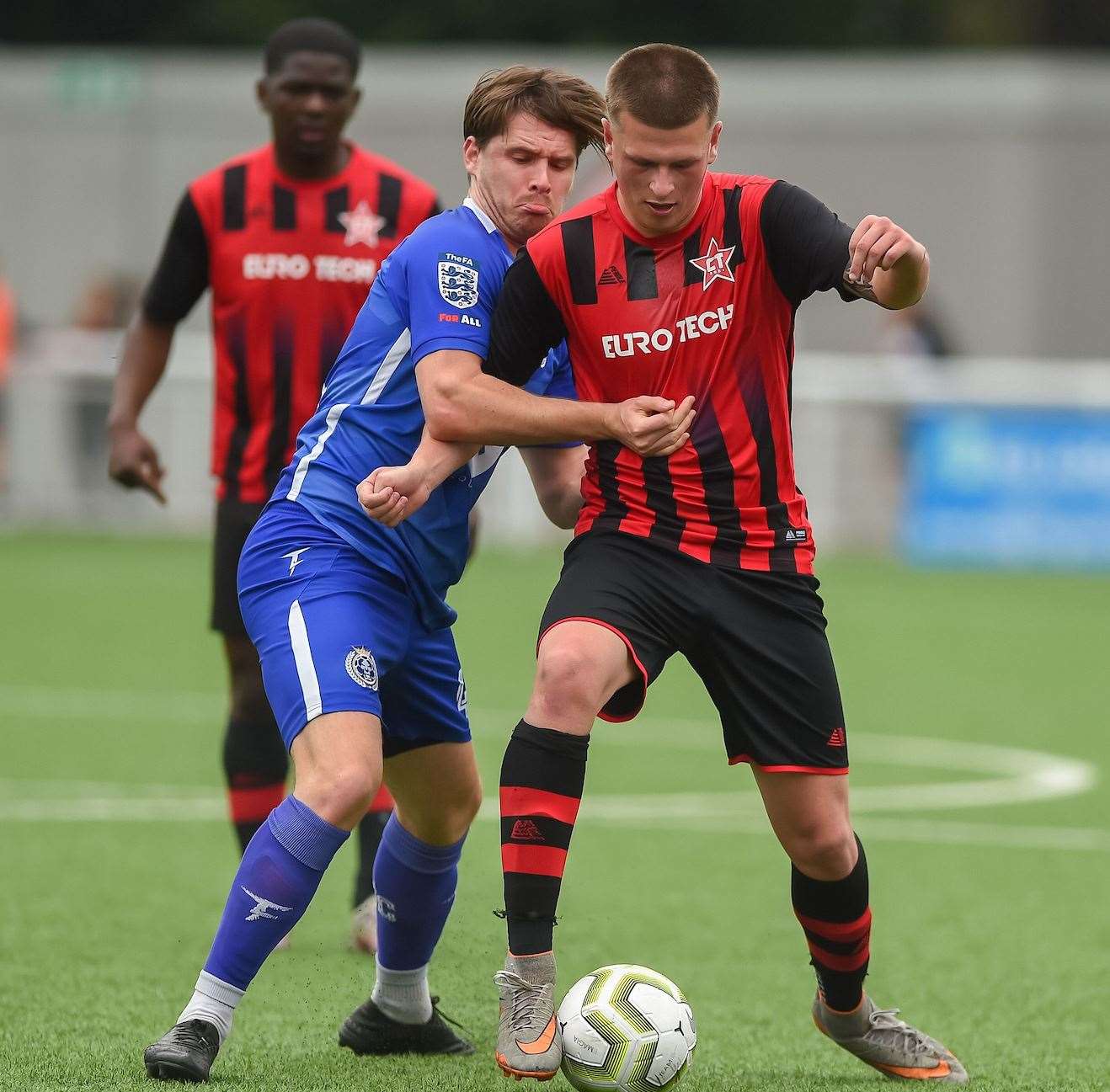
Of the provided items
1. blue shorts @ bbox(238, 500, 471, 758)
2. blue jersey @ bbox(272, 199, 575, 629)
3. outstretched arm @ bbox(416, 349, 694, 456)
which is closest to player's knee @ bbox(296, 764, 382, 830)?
blue shorts @ bbox(238, 500, 471, 758)

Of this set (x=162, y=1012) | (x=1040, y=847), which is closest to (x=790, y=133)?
(x=1040, y=847)

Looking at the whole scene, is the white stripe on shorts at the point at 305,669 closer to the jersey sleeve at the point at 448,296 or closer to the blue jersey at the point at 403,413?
the blue jersey at the point at 403,413

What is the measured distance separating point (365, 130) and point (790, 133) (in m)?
4.44

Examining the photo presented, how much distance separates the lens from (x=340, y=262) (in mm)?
6426

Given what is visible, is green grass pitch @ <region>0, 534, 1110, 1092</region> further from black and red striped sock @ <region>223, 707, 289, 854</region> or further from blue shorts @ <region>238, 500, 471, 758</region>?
blue shorts @ <region>238, 500, 471, 758</region>

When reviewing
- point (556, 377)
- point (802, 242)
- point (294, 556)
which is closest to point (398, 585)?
point (294, 556)

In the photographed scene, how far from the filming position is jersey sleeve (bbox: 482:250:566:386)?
183 inches

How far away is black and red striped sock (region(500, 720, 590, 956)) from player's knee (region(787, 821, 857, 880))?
1.86ft

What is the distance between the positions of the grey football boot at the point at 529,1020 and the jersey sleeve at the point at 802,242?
1.51 m

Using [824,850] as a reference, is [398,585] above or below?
above

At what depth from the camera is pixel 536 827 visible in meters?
4.46

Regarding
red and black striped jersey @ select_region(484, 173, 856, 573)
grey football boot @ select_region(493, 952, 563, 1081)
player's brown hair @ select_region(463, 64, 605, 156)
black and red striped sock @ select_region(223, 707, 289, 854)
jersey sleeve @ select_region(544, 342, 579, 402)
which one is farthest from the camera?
black and red striped sock @ select_region(223, 707, 289, 854)

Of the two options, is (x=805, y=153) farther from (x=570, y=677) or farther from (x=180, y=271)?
(x=570, y=677)

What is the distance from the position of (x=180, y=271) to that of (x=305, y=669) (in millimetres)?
2267
